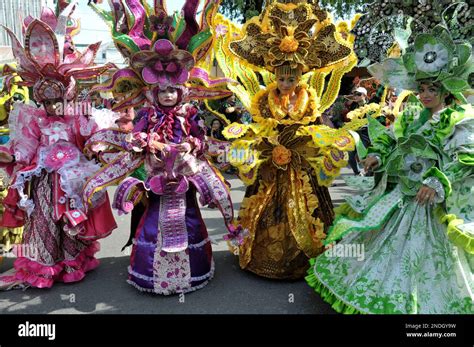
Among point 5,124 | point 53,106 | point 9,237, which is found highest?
point 53,106

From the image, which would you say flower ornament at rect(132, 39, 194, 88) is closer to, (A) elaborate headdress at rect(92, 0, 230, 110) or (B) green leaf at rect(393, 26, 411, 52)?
(A) elaborate headdress at rect(92, 0, 230, 110)

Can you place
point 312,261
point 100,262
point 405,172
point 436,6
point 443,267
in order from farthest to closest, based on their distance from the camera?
1. point 436,6
2. point 100,262
3. point 312,261
4. point 405,172
5. point 443,267

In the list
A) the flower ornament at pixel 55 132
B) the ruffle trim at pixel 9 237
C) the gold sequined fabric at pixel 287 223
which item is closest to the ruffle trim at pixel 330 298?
Result: the gold sequined fabric at pixel 287 223

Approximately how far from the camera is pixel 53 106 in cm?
323

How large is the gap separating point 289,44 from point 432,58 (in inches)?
38.3

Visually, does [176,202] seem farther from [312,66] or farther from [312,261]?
[312,66]

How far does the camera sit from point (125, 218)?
5.40 m

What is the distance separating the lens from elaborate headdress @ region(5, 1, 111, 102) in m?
3.05

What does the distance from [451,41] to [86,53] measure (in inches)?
105

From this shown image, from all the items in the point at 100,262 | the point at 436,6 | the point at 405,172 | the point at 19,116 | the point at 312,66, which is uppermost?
the point at 436,6

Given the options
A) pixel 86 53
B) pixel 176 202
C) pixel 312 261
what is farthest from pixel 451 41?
pixel 86 53

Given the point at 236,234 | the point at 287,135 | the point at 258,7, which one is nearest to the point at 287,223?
the point at 236,234

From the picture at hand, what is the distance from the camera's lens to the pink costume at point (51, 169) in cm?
314

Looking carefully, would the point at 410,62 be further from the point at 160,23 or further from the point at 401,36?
the point at 160,23
